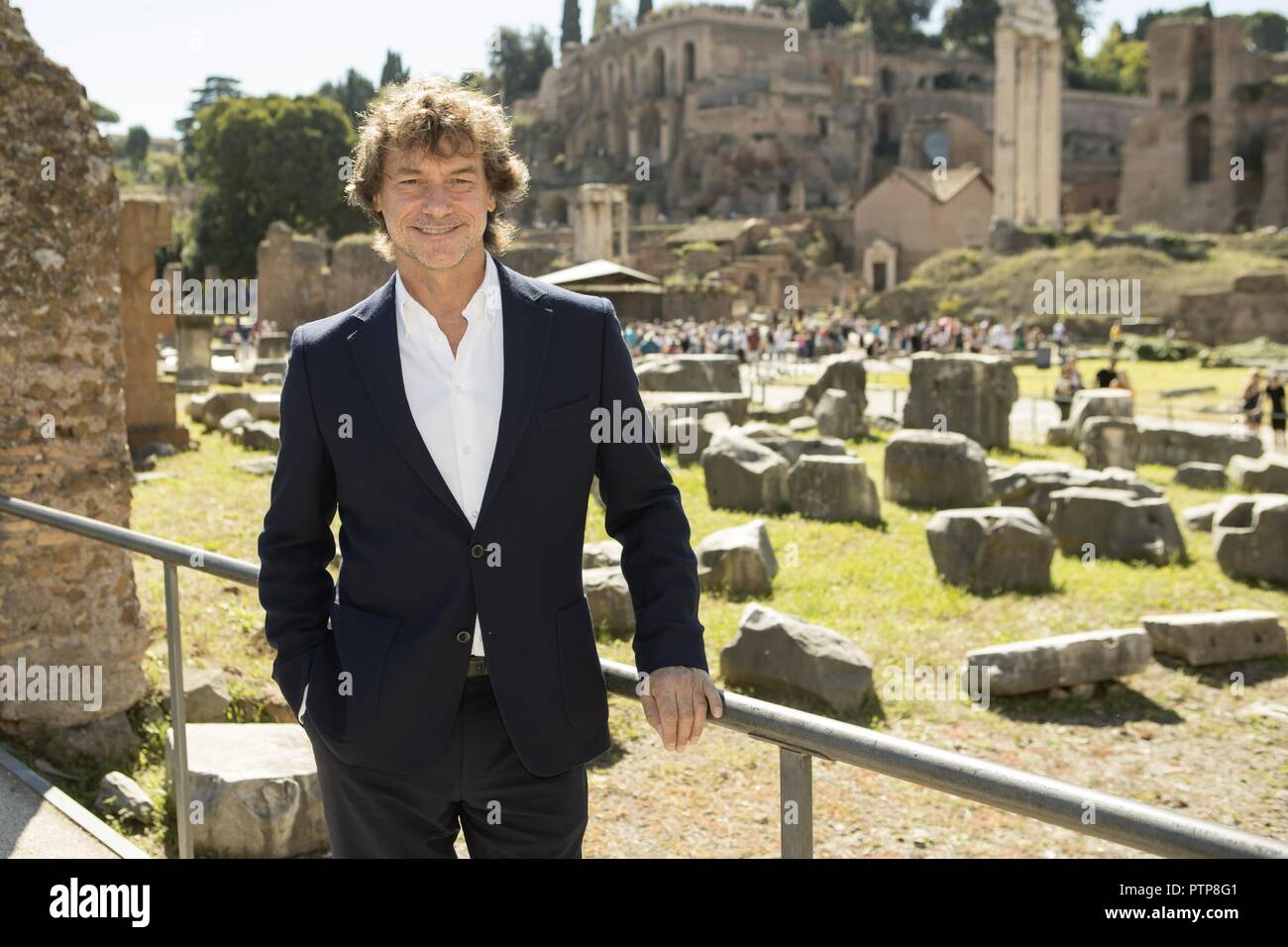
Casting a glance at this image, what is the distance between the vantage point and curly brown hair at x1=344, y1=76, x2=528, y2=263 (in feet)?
7.84

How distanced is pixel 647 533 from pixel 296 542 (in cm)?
68

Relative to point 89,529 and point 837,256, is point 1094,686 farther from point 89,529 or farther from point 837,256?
point 837,256

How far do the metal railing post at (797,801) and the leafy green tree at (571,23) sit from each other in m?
104

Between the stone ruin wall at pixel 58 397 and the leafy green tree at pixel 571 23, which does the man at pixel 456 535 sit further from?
the leafy green tree at pixel 571 23

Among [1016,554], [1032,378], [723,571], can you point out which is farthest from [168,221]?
[1032,378]

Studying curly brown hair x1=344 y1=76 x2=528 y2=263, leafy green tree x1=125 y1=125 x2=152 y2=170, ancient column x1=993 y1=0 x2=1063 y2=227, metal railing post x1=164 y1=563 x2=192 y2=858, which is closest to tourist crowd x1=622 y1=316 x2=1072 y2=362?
ancient column x1=993 y1=0 x2=1063 y2=227

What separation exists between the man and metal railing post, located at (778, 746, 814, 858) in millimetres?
181

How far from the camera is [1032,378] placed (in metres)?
28.8

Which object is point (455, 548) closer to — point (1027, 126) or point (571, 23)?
point (1027, 126)

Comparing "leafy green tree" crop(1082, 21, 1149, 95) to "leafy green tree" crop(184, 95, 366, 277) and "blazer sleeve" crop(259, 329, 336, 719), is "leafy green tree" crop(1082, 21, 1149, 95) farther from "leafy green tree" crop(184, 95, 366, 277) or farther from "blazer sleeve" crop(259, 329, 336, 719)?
"blazer sleeve" crop(259, 329, 336, 719)

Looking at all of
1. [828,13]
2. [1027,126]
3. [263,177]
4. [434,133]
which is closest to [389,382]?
[434,133]

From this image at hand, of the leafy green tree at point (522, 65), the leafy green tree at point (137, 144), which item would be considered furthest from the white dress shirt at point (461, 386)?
the leafy green tree at point (137, 144)

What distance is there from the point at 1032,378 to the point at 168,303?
19897 mm
